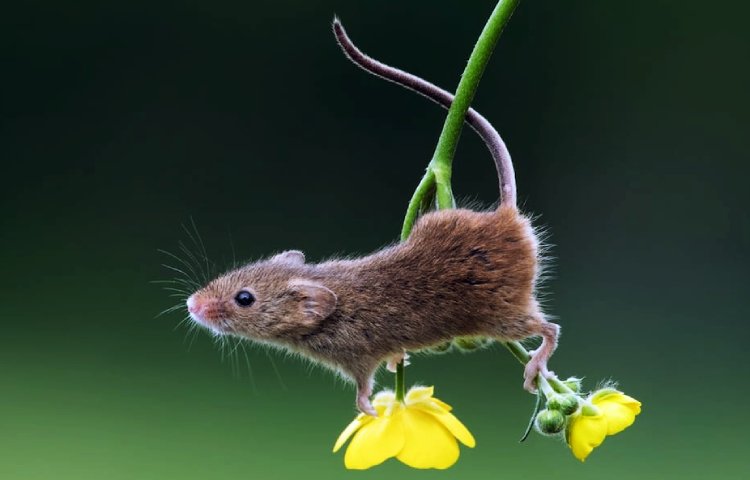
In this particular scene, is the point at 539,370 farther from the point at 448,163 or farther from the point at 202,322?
the point at 202,322

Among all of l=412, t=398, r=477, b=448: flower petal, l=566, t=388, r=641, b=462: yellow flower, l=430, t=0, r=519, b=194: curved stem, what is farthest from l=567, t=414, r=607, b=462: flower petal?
l=430, t=0, r=519, b=194: curved stem

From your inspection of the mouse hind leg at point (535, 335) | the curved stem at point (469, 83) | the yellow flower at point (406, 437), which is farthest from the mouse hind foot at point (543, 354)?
the curved stem at point (469, 83)

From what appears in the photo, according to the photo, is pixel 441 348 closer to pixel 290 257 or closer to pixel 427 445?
pixel 427 445

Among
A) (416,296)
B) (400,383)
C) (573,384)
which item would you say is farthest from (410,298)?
(573,384)

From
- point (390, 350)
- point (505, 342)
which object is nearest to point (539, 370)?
point (505, 342)

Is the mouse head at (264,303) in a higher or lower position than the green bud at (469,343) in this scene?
higher

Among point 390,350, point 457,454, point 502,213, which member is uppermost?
point 502,213

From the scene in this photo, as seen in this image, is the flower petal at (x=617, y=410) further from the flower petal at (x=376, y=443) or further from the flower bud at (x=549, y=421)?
the flower petal at (x=376, y=443)
